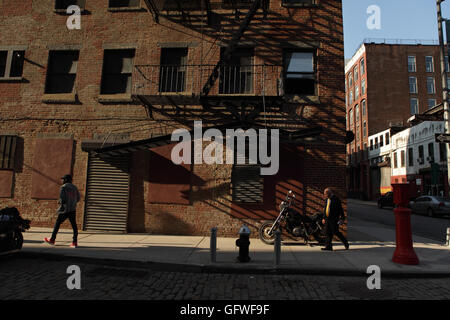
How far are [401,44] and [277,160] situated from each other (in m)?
46.0

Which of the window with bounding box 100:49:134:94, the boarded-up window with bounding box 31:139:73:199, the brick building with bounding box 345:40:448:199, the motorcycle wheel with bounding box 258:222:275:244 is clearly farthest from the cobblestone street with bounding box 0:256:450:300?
the brick building with bounding box 345:40:448:199

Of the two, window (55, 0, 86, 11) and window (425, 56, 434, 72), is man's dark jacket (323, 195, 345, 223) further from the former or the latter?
window (425, 56, 434, 72)

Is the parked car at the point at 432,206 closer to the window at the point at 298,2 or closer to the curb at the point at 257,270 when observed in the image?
the curb at the point at 257,270

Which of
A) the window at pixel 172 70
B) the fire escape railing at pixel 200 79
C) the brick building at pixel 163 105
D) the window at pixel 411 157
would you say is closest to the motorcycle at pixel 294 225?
the brick building at pixel 163 105

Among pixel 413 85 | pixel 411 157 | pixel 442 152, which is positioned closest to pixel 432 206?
pixel 442 152

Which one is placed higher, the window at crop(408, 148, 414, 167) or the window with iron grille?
the window at crop(408, 148, 414, 167)

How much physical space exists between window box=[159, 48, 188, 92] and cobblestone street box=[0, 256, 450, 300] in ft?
22.1

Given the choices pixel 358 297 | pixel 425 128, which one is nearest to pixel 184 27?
pixel 358 297

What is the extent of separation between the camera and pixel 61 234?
30.2 feet

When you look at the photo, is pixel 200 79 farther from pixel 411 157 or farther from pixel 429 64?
pixel 429 64

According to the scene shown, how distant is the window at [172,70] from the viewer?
1031 cm

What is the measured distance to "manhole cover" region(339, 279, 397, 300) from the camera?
182 inches

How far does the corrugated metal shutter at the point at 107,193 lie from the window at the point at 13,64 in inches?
194

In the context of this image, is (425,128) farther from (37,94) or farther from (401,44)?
(37,94)
